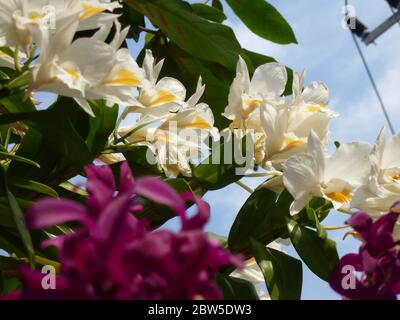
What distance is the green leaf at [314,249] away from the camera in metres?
0.60

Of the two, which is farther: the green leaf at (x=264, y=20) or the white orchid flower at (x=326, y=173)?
the green leaf at (x=264, y=20)

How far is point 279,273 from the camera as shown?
61 centimetres

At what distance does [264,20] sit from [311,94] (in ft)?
0.87

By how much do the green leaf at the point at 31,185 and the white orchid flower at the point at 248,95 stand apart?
0.69 feet

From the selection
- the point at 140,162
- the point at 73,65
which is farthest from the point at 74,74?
the point at 140,162

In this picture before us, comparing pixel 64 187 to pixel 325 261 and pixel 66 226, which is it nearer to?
pixel 66 226

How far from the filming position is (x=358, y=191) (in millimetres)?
576

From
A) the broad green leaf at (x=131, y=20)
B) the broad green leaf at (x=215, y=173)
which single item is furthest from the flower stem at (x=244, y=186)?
the broad green leaf at (x=131, y=20)

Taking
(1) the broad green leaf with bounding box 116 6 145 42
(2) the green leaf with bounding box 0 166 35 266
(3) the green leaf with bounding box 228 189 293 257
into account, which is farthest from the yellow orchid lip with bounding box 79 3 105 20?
(1) the broad green leaf with bounding box 116 6 145 42

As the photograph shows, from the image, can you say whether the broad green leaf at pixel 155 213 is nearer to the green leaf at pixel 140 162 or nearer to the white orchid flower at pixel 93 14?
the green leaf at pixel 140 162

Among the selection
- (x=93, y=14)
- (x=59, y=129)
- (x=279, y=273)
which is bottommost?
(x=279, y=273)

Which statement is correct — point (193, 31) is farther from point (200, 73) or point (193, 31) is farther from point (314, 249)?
point (314, 249)

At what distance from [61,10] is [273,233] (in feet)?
0.97
